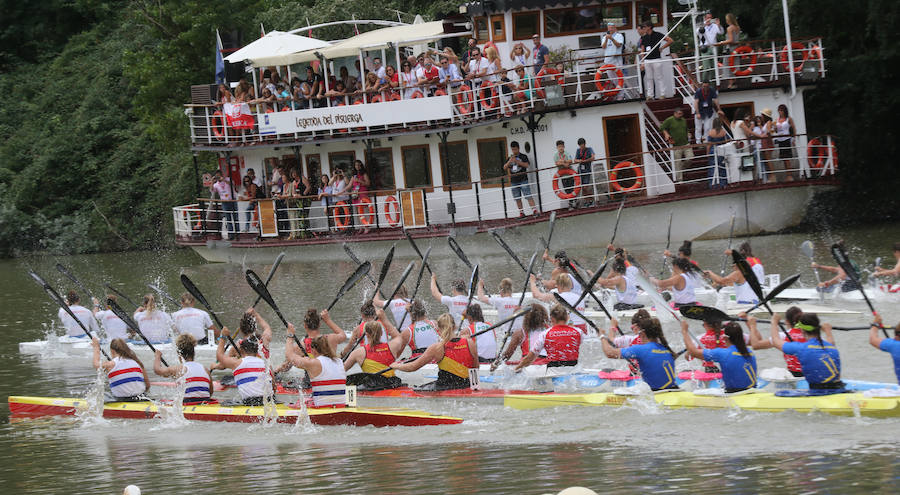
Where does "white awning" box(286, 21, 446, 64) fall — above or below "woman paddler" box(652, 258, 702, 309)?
above

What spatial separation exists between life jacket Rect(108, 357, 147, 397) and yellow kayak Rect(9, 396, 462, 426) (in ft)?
0.58

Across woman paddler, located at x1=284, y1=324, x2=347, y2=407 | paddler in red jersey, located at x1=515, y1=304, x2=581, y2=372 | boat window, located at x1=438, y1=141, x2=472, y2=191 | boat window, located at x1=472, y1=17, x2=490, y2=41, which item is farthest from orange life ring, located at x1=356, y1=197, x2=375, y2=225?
woman paddler, located at x1=284, y1=324, x2=347, y2=407

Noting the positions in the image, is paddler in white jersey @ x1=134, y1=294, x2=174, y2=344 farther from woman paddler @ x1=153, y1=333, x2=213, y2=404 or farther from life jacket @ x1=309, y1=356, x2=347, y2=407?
life jacket @ x1=309, y1=356, x2=347, y2=407

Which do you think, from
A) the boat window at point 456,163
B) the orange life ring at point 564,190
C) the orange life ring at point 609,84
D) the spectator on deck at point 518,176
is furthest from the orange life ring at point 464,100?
the orange life ring at point 609,84

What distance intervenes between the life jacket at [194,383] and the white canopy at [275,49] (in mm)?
16282

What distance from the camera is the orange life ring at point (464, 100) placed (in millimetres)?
26703

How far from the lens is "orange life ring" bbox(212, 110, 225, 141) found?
3069cm

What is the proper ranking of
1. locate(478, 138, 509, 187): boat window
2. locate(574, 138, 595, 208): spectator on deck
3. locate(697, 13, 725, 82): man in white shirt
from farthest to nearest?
locate(478, 138, 509, 187): boat window → locate(697, 13, 725, 82): man in white shirt → locate(574, 138, 595, 208): spectator on deck

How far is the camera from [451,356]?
14.0m

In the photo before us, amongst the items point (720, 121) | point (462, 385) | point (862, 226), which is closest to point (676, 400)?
point (462, 385)

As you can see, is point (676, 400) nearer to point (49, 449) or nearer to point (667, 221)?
point (49, 449)

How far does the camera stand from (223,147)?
101ft

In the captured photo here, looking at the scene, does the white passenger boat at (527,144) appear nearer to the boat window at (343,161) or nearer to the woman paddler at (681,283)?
the boat window at (343,161)

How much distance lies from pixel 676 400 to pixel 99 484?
560 centimetres
